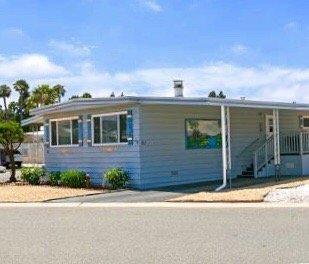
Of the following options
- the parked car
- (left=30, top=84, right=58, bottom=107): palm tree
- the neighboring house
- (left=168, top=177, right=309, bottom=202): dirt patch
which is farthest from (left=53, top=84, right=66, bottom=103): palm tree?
(left=168, top=177, right=309, bottom=202): dirt patch

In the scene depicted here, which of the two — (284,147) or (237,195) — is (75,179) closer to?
(237,195)

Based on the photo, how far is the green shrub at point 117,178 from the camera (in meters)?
19.8

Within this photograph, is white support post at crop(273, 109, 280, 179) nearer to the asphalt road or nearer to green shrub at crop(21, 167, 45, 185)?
the asphalt road

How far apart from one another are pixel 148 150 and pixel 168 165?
115cm

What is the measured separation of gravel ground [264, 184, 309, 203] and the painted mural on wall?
524cm

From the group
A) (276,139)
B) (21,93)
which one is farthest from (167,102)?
(21,93)

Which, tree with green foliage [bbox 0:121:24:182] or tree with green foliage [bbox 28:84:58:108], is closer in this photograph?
tree with green foliage [bbox 0:121:24:182]

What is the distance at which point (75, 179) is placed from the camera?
21.2 meters

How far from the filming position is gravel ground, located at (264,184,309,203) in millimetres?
15337

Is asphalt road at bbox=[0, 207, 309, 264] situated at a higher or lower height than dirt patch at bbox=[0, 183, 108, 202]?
lower

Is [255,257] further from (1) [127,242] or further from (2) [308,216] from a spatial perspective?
(2) [308,216]

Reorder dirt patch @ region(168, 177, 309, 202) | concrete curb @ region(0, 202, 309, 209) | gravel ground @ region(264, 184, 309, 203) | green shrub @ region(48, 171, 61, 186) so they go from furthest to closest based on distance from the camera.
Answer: green shrub @ region(48, 171, 61, 186), dirt patch @ region(168, 177, 309, 202), gravel ground @ region(264, 184, 309, 203), concrete curb @ region(0, 202, 309, 209)

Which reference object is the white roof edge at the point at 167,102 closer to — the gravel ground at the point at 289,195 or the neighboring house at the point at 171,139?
the neighboring house at the point at 171,139

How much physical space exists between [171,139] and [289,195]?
608cm
